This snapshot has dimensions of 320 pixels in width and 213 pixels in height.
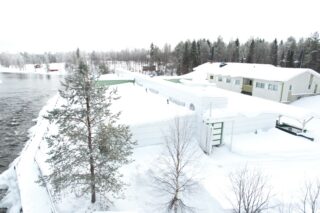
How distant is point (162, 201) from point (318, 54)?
163ft

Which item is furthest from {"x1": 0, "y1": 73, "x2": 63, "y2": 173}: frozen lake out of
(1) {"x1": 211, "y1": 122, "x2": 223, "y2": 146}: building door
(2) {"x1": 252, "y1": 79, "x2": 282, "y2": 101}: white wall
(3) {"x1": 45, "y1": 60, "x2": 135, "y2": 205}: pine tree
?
(2) {"x1": 252, "y1": 79, "x2": 282, "y2": 101}: white wall

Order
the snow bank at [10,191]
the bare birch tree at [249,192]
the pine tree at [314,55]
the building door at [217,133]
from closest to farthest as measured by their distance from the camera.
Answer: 1. the bare birch tree at [249,192]
2. the snow bank at [10,191]
3. the building door at [217,133]
4. the pine tree at [314,55]

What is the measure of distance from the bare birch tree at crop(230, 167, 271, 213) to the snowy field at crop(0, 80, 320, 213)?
39cm

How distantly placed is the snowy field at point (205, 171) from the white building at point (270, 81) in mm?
10102

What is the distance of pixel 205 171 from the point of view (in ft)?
45.7

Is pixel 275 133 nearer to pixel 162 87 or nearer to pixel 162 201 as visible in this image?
pixel 162 87

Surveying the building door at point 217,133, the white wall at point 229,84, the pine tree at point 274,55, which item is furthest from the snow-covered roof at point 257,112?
the pine tree at point 274,55

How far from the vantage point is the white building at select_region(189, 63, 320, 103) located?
28.7 metres

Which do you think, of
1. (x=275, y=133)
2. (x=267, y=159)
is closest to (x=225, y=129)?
(x=267, y=159)

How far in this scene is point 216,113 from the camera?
16.3 meters

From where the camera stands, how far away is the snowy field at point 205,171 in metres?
11.4

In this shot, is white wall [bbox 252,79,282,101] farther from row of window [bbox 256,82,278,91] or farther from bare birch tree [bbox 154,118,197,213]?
bare birch tree [bbox 154,118,197,213]

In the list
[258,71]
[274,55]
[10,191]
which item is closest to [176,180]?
[10,191]

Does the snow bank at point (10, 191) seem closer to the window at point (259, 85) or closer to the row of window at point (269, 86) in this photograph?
the row of window at point (269, 86)
